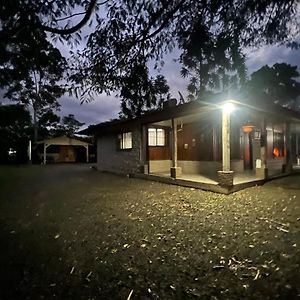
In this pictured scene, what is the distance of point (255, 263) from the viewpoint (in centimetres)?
296

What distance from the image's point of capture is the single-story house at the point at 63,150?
26.1 m

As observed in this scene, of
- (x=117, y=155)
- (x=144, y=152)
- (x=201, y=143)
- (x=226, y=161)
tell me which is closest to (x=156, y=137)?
(x=144, y=152)

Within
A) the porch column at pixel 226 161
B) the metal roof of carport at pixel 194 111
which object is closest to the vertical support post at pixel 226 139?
the porch column at pixel 226 161

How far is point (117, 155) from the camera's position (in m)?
14.0

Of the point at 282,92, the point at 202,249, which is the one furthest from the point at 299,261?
the point at 282,92

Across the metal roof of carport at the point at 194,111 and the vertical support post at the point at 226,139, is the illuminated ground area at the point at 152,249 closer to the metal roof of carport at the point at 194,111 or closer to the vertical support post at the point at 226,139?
the vertical support post at the point at 226,139

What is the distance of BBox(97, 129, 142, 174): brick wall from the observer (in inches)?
475

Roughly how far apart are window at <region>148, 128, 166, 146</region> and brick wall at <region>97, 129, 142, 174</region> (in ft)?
3.88

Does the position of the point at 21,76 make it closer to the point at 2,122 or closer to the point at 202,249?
the point at 202,249

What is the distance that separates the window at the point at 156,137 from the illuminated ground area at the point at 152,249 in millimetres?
6981

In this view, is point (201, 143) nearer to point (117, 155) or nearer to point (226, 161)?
point (226, 161)

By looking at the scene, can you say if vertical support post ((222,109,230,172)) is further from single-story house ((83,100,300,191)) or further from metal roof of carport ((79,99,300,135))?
metal roof of carport ((79,99,300,135))

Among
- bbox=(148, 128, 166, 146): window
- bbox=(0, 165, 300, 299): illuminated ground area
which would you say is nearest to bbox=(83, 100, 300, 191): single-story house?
bbox=(148, 128, 166, 146): window

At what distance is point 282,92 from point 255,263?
25.1 meters
